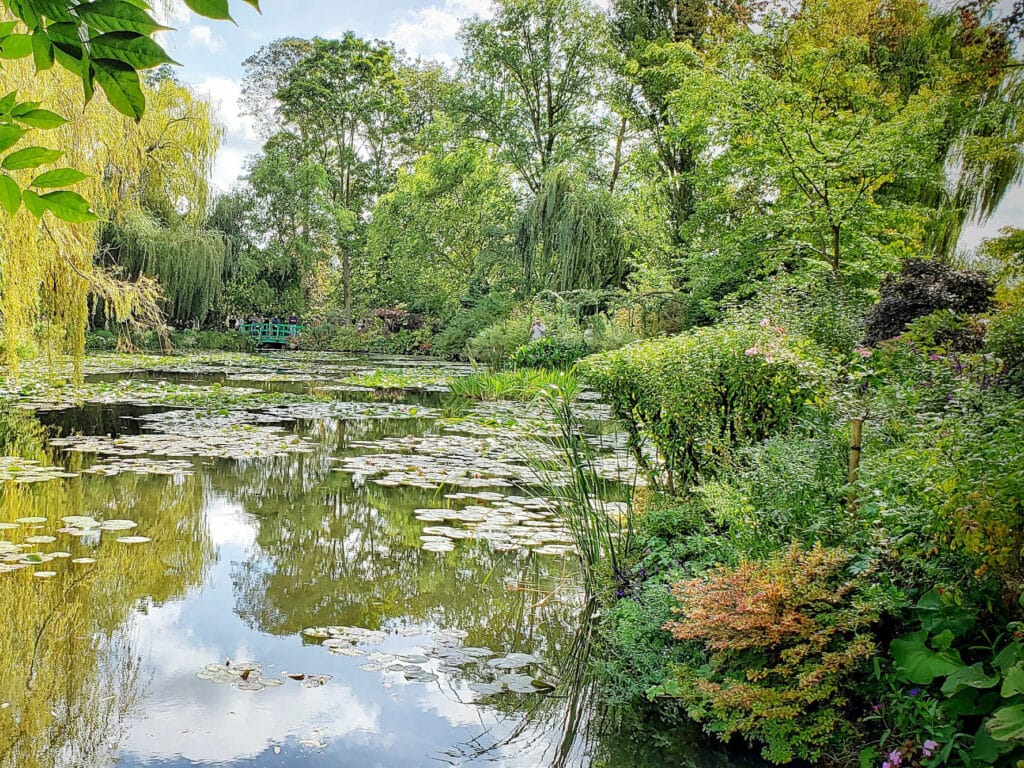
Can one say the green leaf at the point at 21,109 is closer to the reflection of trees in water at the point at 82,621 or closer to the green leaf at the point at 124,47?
the green leaf at the point at 124,47

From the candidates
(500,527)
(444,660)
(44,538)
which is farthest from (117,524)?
(444,660)

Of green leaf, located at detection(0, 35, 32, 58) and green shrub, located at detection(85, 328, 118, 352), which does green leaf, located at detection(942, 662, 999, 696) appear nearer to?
green leaf, located at detection(0, 35, 32, 58)

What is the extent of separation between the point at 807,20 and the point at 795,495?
10.9m

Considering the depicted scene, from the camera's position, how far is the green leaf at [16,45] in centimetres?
67

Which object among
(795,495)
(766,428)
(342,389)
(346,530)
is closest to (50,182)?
(795,495)

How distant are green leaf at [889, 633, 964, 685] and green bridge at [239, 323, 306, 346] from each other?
2707 centimetres

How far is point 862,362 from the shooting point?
3.66m

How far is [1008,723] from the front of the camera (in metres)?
1.48

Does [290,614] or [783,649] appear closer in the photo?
[783,649]

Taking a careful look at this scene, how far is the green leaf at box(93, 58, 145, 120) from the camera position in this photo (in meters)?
0.61

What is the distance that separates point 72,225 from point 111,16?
23.0 feet

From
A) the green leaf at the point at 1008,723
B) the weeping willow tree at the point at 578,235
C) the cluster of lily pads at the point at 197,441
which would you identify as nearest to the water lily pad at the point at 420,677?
the green leaf at the point at 1008,723

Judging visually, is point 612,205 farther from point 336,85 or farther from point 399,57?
point 399,57

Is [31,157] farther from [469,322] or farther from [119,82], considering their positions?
[469,322]
